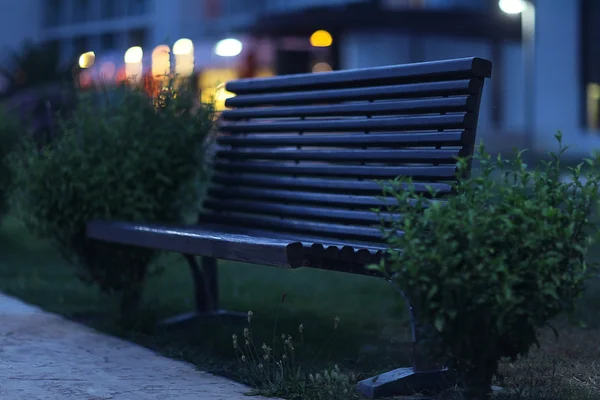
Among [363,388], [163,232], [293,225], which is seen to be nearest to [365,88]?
[293,225]

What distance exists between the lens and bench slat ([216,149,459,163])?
403cm

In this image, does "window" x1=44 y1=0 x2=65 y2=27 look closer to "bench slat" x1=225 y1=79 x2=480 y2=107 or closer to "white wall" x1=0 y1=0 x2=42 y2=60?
"white wall" x1=0 y1=0 x2=42 y2=60

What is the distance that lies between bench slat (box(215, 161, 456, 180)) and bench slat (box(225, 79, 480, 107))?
310mm

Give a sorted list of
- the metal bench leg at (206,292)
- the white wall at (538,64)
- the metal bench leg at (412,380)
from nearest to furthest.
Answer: the metal bench leg at (412,380) < the metal bench leg at (206,292) < the white wall at (538,64)

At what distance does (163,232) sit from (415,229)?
1.80 meters

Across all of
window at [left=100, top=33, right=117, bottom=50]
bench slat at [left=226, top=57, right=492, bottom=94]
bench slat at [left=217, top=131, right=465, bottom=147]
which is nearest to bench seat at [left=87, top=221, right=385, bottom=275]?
bench slat at [left=217, top=131, right=465, bottom=147]

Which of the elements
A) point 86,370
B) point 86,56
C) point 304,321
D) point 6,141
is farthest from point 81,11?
point 86,370

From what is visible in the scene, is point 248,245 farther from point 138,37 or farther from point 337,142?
point 138,37

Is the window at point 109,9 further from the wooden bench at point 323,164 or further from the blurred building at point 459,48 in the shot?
the wooden bench at point 323,164

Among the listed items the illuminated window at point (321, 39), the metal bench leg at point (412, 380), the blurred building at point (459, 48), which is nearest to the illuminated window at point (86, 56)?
the metal bench leg at point (412, 380)

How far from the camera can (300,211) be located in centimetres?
Result: 484

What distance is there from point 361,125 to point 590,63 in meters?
23.3

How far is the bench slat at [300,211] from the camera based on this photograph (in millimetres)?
4355

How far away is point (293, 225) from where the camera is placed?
4891 millimetres
